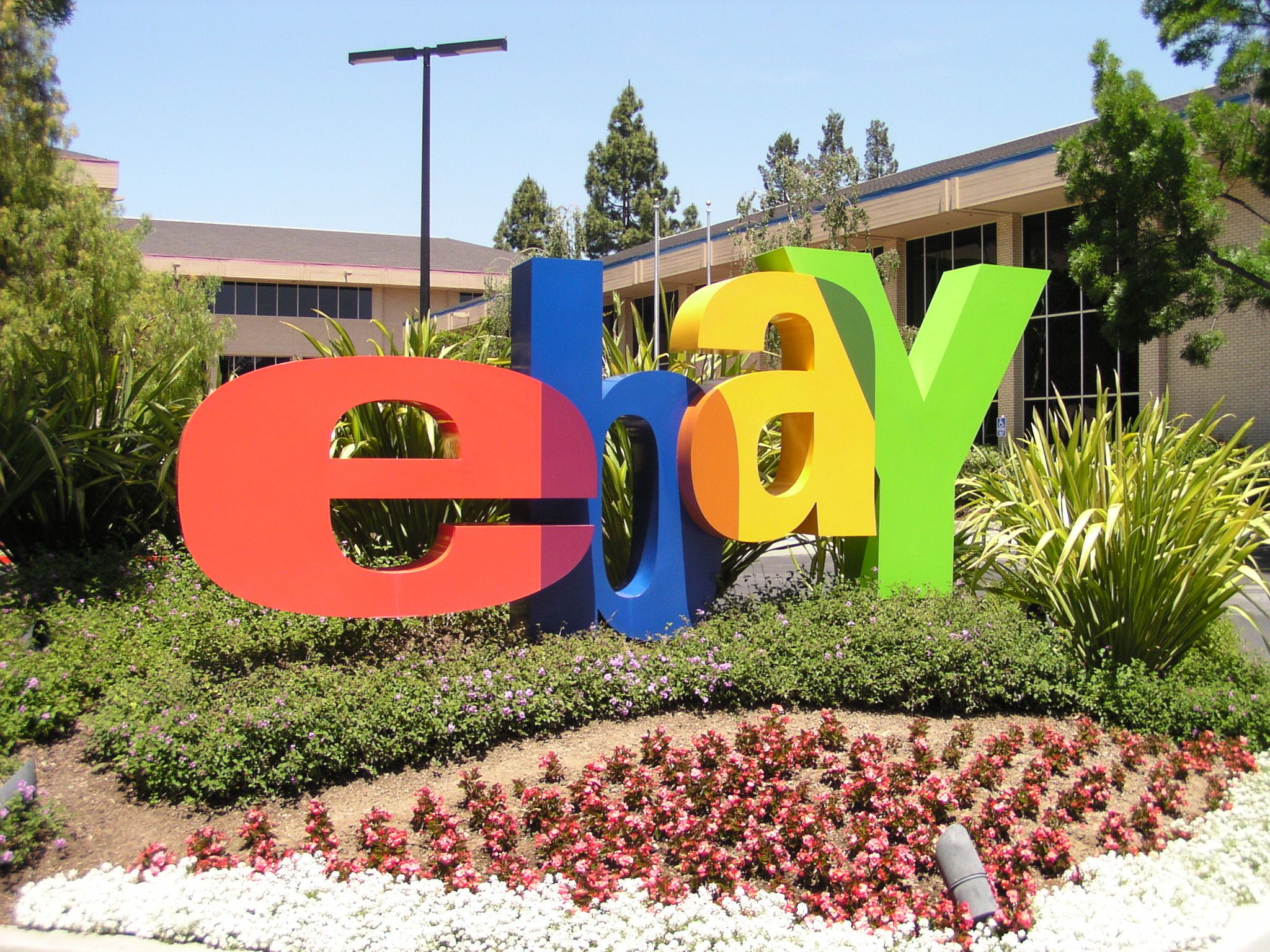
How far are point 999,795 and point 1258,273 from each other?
15.9m

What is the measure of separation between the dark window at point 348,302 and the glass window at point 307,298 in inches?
43.3

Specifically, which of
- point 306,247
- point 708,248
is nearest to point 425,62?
point 708,248

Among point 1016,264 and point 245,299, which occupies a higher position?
point 245,299

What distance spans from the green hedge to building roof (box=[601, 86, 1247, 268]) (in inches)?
614

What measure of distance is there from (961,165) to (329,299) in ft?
97.6

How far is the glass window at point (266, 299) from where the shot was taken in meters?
47.1

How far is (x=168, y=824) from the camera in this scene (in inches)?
198

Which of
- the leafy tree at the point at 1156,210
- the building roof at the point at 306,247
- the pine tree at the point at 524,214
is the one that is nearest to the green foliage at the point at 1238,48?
the leafy tree at the point at 1156,210

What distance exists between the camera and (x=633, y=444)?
7.54 meters

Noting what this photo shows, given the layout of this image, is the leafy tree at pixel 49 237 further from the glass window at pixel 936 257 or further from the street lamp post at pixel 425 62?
the glass window at pixel 936 257

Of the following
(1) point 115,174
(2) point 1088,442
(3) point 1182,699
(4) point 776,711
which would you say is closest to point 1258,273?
(2) point 1088,442

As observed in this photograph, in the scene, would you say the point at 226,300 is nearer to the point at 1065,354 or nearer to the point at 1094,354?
the point at 1065,354

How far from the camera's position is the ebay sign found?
6.11 metres

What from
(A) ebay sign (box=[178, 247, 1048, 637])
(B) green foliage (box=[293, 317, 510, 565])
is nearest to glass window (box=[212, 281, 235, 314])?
(B) green foliage (box=[293, 317, 510, 565])
